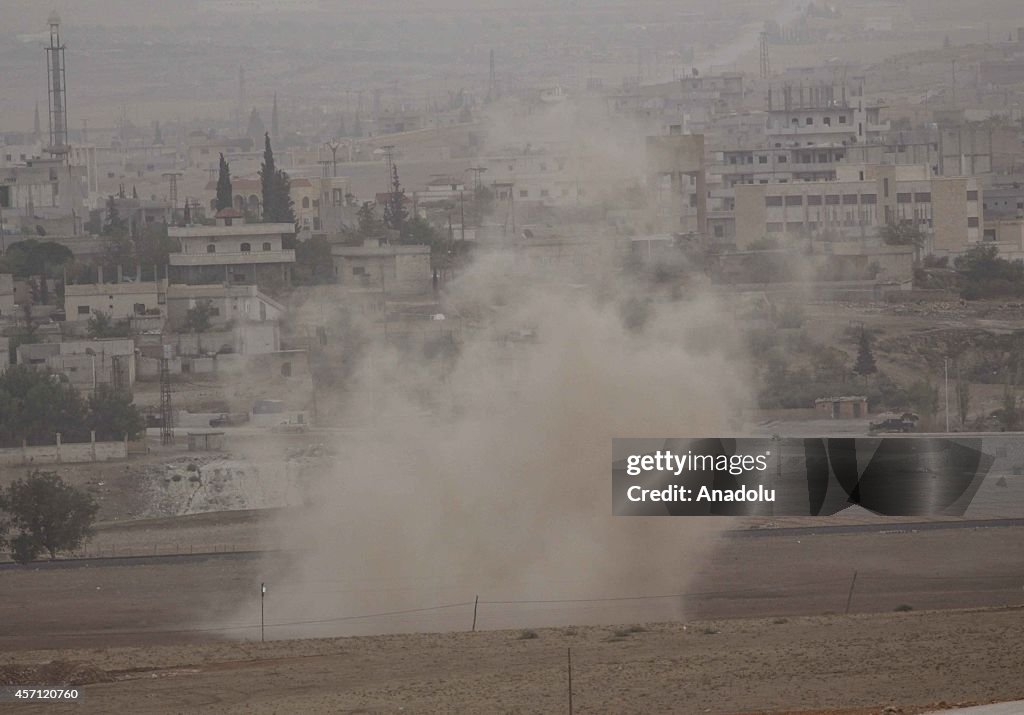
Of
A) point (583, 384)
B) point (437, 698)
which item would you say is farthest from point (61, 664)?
point (583, 384)

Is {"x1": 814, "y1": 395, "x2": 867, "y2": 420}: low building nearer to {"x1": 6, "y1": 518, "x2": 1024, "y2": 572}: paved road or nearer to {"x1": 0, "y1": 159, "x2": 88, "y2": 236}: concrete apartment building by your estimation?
{"x1": 6, "y1": 518, "x2": 1024, "y2": 572}: paved road

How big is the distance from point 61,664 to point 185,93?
4727 centimetres

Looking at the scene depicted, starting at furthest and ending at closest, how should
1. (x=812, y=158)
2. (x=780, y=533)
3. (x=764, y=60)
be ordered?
(x=764, y=60), (x=812, y=158), (x=780, y=533)

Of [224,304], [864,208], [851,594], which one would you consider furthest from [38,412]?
[864,208]

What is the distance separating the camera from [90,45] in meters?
53.1

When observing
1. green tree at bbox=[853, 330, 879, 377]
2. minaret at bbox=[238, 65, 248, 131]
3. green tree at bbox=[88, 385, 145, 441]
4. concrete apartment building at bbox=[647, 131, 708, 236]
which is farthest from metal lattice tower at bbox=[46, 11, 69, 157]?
green tree at bbox=[853, 330, 879, 377]

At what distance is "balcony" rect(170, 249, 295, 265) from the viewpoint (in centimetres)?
3172

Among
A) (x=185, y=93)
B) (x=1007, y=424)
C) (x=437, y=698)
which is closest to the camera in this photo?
(x=437, y=698)

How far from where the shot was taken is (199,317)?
2745cm

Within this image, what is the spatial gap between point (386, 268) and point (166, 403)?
9.33m

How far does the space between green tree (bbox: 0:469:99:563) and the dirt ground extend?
3961mm

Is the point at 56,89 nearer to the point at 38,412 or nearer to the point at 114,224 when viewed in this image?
the point at 114,224

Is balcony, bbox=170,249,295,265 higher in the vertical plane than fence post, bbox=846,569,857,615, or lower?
higher

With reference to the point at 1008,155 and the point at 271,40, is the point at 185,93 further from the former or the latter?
the point at 1008,155
